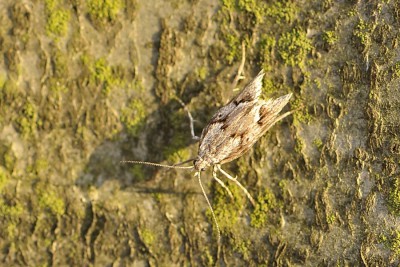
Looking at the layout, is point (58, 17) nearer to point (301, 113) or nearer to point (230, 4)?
point (230, 4)

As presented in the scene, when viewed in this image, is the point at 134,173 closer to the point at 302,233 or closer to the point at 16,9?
the point at 302,233


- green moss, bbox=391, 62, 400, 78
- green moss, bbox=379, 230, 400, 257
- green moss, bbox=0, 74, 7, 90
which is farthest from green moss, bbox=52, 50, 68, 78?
green moss, bbox=379, 230, 400, 257

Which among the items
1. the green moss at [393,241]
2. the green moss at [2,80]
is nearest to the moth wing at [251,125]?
the green moss at [393,241]

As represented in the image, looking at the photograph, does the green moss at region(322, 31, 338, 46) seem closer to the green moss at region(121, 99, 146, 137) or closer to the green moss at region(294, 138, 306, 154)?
the green moss at region(294, 138, 306, 154)

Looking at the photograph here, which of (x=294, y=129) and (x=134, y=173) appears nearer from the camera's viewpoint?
(x=294, y=129)

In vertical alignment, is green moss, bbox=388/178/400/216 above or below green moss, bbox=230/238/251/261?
above

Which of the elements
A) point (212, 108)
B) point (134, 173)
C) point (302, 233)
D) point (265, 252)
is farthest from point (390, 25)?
point (134, 173)

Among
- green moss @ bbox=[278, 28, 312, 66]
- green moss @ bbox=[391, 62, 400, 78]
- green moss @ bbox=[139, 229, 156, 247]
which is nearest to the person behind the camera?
green moss @ bbox=[391, 62, 400, 78]
